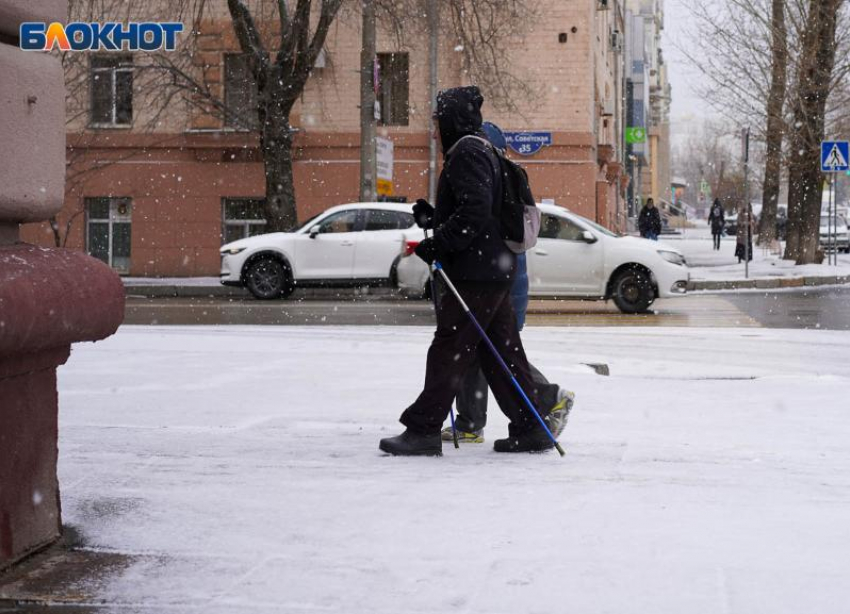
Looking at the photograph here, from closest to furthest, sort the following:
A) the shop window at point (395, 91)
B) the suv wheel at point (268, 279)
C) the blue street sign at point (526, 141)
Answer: the suv wheel at point (268, 279)
the blue street sign at point (526, 141)
the shop window at point (395, 91)

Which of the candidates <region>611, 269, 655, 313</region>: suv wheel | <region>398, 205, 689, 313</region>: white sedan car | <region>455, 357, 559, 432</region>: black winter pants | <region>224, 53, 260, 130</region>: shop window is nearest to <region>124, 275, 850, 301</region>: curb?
<region>224, 53, 260, 130</region>: shop window

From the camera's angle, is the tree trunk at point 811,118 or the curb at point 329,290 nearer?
the curb at point 329,290

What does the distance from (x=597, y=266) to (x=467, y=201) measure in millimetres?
13837

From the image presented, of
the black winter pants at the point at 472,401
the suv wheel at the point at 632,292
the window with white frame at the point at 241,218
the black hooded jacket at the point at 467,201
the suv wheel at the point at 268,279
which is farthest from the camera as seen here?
the window with white frame at the point at 241,218

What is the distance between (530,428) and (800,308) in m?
14.8

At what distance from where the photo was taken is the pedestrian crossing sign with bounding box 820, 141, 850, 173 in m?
29.4

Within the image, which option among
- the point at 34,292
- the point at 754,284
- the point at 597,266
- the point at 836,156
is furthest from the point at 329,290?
the point at 34,292

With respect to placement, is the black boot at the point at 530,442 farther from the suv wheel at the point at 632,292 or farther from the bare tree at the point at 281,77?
the bare tree at the point at 281,77

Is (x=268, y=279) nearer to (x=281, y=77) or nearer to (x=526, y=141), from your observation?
(x=281, y=77)

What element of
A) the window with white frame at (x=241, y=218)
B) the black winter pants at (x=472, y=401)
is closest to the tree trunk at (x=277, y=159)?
the window with white frame at (x=241, y=218)

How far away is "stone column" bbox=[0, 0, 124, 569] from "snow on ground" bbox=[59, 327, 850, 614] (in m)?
0.37

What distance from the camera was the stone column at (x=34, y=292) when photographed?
4395 millimetres

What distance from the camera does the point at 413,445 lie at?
648cm

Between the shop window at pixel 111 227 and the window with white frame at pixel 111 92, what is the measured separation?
1875mm
